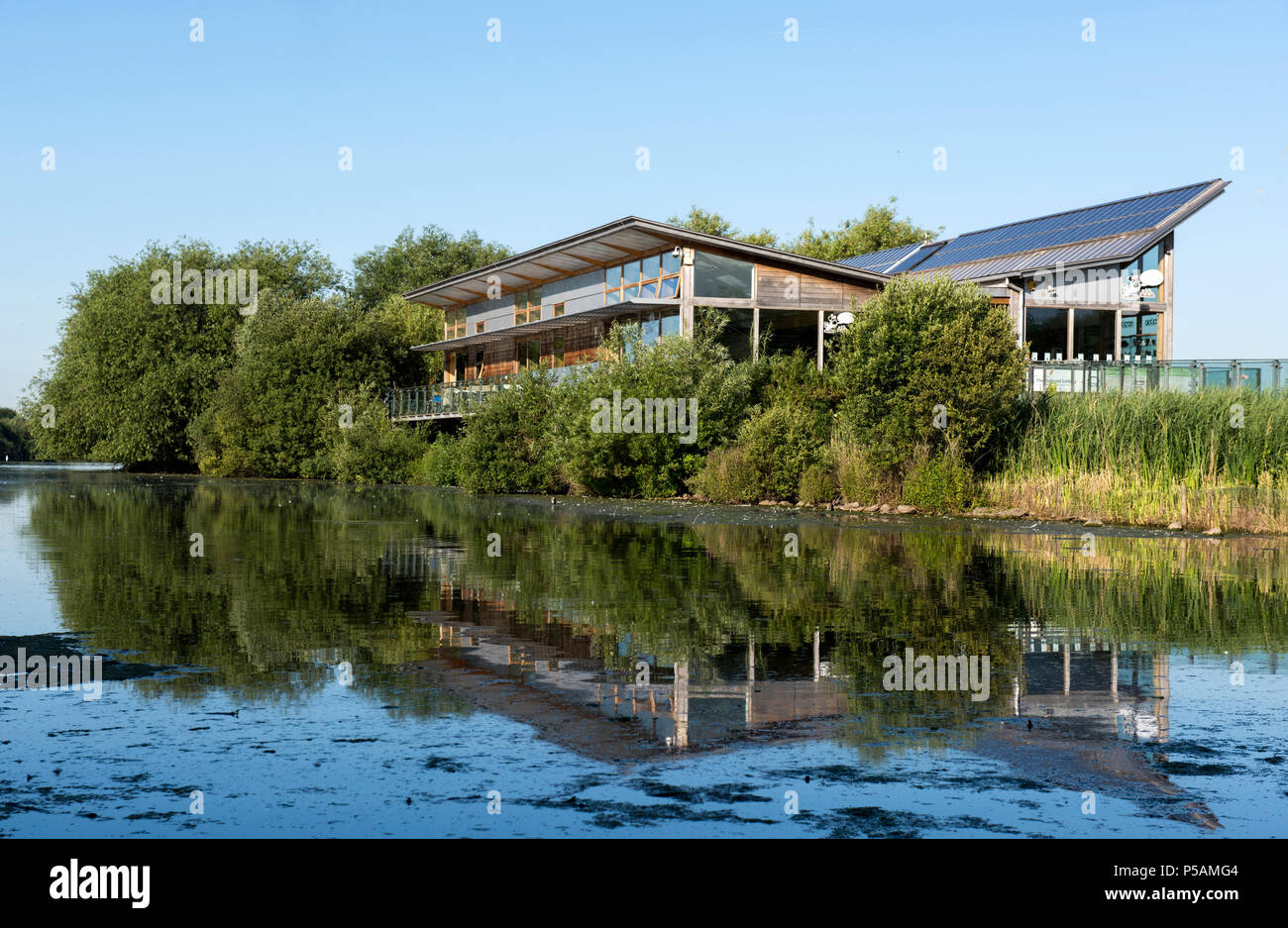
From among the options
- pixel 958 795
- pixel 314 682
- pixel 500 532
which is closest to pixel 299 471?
pixel 500 532

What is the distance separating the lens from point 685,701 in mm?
7297

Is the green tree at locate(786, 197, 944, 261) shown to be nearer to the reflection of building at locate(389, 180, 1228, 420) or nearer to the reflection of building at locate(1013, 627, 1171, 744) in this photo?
the reflection of building at locate(389, 180, 1228, 420)

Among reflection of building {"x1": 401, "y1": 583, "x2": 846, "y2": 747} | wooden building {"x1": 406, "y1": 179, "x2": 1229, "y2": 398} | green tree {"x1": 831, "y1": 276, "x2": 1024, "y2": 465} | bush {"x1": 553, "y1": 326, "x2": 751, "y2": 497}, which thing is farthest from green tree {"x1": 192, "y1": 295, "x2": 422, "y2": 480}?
reflection of building {"x1": 401, "y1": 583, "x2": 846, "y2": 747}

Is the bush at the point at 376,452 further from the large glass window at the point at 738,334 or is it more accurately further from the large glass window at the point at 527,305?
the large glass window at the point at 738,334

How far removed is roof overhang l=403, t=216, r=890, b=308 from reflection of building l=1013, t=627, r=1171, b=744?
29.5 m

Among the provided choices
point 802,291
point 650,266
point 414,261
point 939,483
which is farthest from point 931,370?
point 414,261

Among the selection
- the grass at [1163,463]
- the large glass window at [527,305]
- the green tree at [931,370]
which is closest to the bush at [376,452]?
the large glass window at [527,305]

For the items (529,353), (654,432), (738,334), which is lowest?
Answer: (654,432)

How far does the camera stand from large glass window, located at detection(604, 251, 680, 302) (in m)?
40.1

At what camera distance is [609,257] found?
4431cm

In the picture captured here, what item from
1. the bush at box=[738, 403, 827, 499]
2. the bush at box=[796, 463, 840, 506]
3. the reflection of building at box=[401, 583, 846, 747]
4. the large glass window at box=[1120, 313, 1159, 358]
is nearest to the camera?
the reflection of building at box=[401, 583, 846, 747]

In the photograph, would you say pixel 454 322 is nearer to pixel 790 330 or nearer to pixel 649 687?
pixel 790 330

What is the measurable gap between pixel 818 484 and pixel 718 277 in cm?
1216
